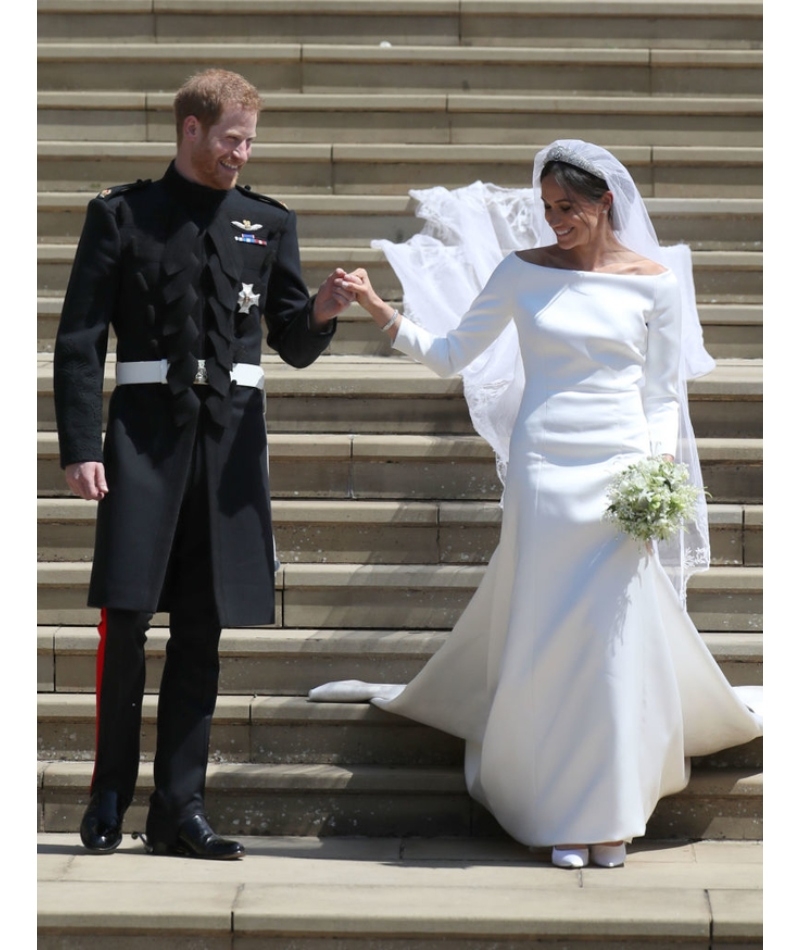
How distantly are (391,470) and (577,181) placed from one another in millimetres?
1606

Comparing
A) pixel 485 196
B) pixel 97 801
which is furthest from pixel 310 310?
pixel 485 196

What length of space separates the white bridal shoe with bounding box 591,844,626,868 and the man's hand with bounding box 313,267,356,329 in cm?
168

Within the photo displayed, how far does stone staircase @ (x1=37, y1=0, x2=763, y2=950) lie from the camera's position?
15.3 feet

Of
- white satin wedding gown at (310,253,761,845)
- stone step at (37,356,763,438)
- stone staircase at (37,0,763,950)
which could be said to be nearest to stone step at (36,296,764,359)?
stone staircase at (37,0,763,950)

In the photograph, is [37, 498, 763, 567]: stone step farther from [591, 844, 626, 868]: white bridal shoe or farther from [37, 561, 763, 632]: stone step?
[591, 844, 626, 868]: white bridal shoe

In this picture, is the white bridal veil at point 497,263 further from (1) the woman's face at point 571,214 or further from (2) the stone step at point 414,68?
(2) the stone step at point 414,68

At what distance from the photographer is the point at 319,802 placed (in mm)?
4684

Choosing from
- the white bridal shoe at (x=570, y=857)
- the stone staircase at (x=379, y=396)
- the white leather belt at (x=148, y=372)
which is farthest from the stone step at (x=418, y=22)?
the white bridal shoe at (x=570, y=857)

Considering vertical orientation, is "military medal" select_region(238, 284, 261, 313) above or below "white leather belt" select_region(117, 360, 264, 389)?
above

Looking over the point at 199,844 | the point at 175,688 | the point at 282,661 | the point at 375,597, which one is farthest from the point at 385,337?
the point at 199,844

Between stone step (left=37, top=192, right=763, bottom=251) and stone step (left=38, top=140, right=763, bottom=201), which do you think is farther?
stone step (left=38, top=140, right=763, bottom=201)

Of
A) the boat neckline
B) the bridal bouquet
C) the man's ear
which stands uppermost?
the man's ear

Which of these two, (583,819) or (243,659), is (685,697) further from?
(243,659)

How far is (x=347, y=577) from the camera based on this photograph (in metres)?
5.20
